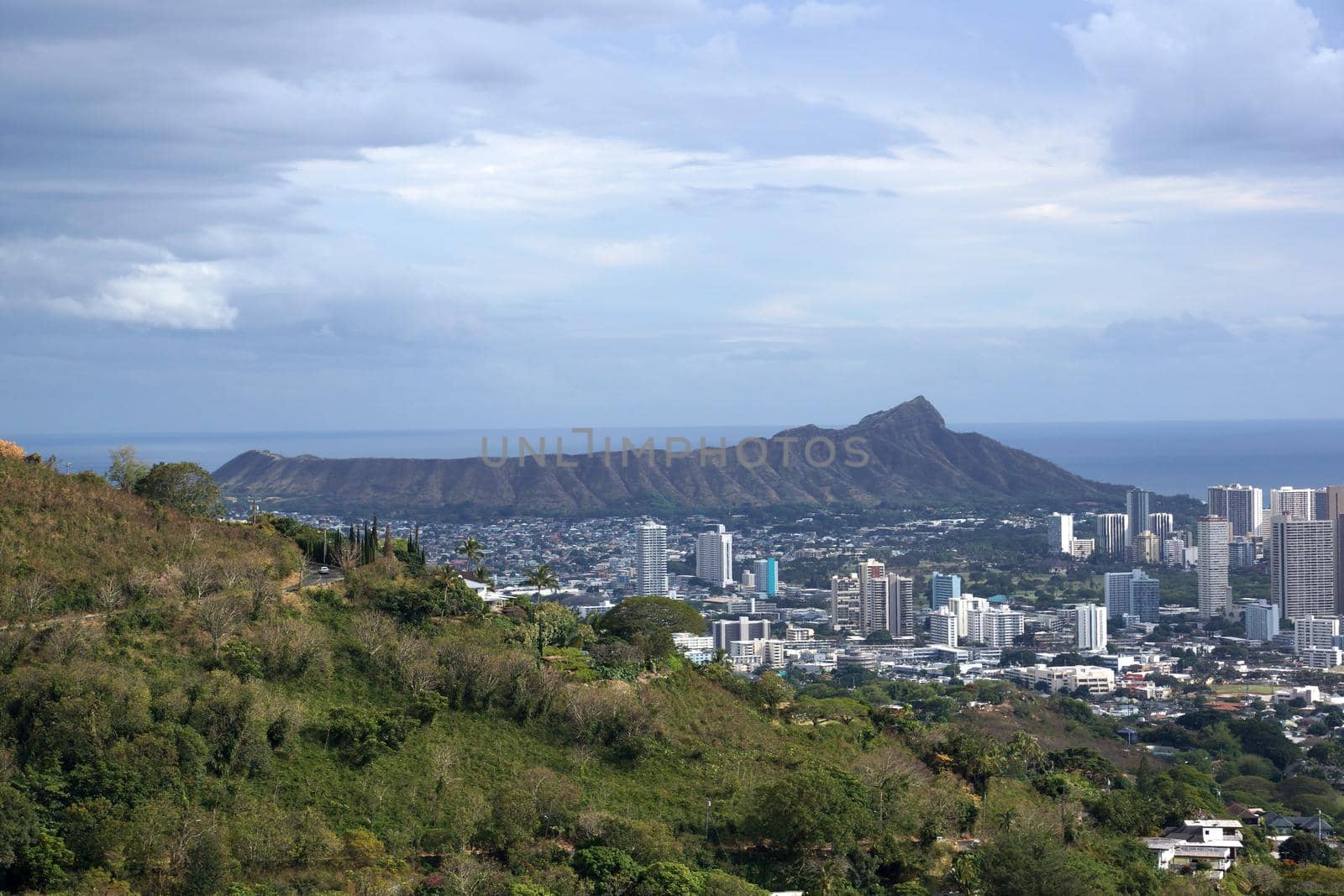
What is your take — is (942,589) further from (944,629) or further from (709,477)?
(709,477)

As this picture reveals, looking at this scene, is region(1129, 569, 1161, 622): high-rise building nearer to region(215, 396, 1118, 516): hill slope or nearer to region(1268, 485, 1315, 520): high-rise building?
region(1268, 485, 1315, 520): high-rise building

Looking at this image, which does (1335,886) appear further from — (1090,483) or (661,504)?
(1090,483)

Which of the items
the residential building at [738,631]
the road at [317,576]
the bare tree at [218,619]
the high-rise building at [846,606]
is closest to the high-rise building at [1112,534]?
the high-rise building at [846,606]

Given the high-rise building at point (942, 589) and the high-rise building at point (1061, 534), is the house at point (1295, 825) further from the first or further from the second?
the high-rise building at point (1061, 534)

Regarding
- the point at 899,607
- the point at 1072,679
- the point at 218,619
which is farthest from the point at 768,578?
the point at 218,619

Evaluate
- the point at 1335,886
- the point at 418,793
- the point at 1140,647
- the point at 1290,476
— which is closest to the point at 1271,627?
the point at 1140,647

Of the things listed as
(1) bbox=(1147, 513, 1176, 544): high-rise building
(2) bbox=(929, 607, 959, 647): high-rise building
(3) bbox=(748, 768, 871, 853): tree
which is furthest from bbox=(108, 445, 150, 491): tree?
(1) bbox=(1147, 513, 1176, 544): high-rise building
